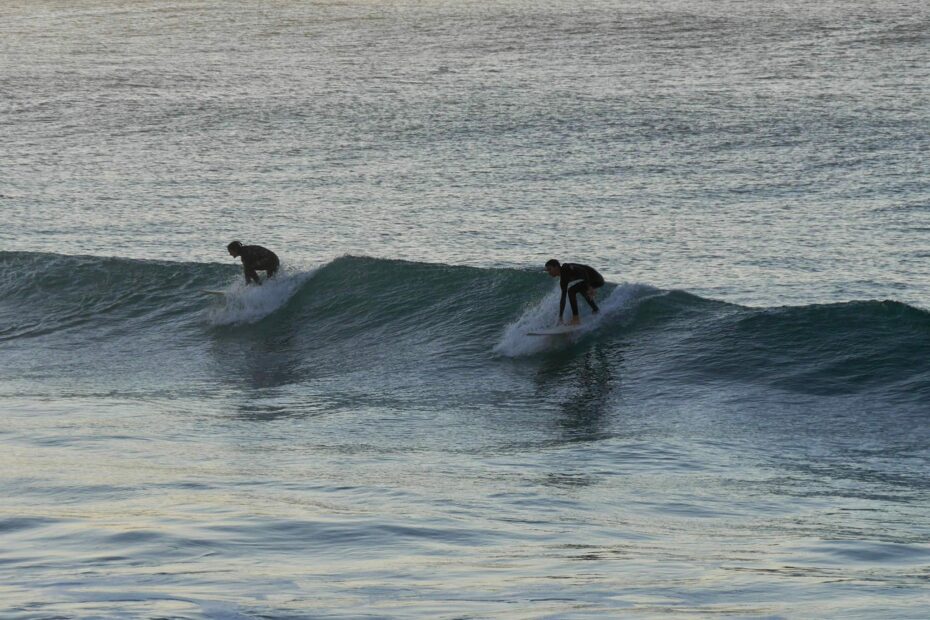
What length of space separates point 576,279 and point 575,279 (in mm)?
65

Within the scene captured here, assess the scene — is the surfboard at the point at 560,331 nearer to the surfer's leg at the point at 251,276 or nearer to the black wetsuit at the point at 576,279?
the black wetsuit at the point at 576,279

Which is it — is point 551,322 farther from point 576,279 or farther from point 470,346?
point 576,279

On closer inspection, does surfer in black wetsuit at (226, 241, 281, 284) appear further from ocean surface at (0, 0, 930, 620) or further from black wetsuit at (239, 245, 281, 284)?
ocean surface at (0, 0, 930, 620)

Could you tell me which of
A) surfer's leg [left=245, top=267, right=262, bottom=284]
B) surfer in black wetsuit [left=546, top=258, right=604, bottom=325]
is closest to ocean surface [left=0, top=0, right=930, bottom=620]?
surfer's leg [left=245, top=267, right=262, bottom=284]

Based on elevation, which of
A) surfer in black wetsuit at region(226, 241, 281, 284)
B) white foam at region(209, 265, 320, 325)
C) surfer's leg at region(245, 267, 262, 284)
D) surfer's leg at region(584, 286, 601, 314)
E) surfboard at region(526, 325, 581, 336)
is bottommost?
surfboard at region(526, 325, 581, 336)

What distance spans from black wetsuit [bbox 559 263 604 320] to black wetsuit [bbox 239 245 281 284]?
209 inches

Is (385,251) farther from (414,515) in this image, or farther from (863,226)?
(414,515)

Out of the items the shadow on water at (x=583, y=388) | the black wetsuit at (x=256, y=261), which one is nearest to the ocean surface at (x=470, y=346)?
the shadow on water at (x=583, y=388)

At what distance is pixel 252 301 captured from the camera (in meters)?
22.0

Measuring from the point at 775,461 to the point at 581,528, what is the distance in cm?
380

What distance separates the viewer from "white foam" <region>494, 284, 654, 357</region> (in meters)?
18.4

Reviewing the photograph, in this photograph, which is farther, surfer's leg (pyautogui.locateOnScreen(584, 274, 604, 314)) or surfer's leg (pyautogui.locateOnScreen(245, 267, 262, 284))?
surfer's leg (pyautogui.locateOnScreen(245, 267, 262, 284))

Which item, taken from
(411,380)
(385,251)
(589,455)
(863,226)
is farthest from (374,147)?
(589,455)

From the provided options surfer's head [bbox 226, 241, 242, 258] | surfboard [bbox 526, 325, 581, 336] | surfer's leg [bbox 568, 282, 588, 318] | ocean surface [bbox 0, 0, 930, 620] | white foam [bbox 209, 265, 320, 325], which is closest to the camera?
ocean surface [bbox 0, 0, 930, 620]
